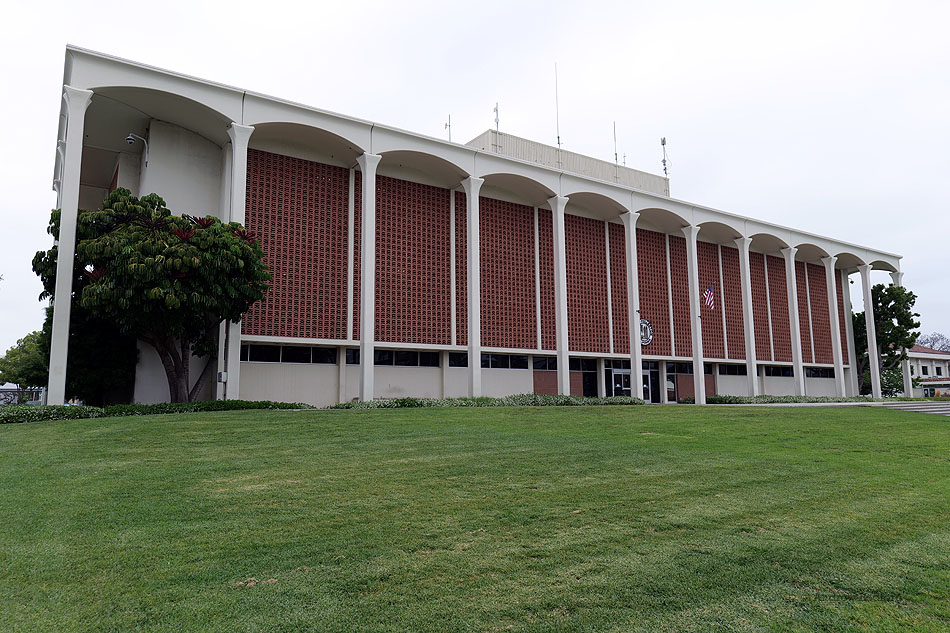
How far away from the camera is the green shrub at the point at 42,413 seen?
1675 centimetres

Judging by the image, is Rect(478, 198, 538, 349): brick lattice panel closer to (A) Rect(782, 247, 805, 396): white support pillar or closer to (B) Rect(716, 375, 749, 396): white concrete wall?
(B) Rect(716, 375, 749, 396): white concrete wall

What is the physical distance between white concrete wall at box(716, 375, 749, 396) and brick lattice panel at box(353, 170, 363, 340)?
2367cm

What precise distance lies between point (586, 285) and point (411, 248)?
393 inches

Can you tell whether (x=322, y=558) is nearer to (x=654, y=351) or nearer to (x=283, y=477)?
(x=283, y=477)

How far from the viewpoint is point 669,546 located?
18.3 ft

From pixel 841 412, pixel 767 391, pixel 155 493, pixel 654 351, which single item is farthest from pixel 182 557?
pixel 767 391

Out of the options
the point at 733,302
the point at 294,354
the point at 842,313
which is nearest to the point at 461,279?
the point at 294,354

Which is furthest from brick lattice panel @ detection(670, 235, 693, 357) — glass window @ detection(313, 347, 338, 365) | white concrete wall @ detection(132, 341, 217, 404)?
white concrete wall @ detection(132, 341, 217, 404)

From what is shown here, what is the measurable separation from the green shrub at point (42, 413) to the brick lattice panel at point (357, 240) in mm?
10072

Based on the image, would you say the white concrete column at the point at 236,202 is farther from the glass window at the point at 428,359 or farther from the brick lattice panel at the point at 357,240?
the glass window at the point at 428,359

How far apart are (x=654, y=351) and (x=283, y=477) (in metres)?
28.5

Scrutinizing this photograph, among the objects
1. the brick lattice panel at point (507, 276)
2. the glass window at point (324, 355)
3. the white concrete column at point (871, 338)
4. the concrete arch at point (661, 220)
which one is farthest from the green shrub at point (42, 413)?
the white concrete column at point (871, 338)

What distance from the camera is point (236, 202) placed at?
22.3 meters

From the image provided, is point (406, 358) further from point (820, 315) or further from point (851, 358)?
point (851, 358)
